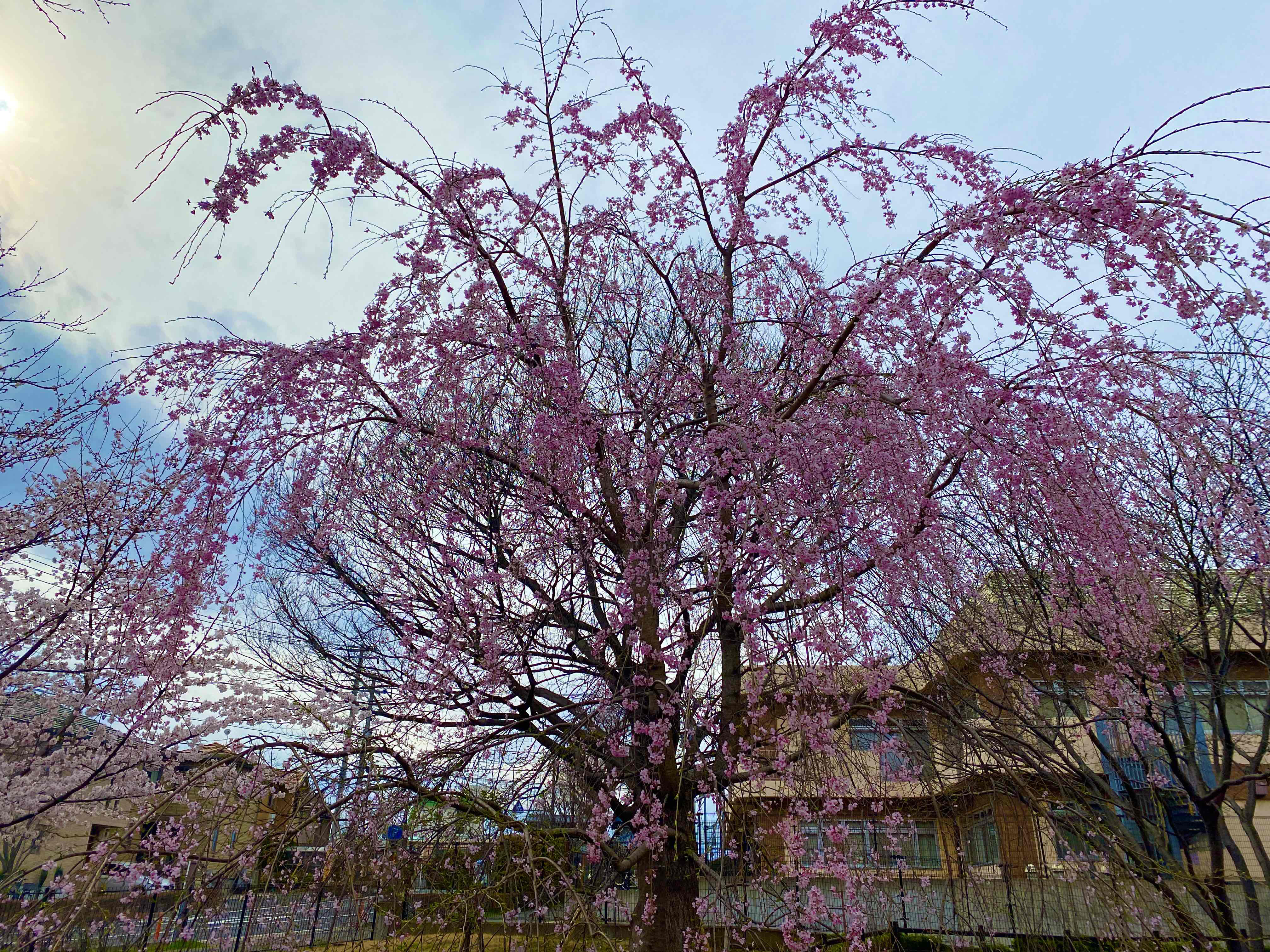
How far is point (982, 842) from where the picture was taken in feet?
30.0

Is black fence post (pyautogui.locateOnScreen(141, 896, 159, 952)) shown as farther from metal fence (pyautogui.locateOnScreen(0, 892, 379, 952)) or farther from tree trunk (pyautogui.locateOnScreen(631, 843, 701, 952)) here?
tree trunk (pyautogui.locateOnScreen(631, 843, 701, 952))

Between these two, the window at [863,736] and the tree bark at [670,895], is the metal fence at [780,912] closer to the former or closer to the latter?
the tree bark at [670,895]

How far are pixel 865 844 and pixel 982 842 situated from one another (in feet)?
20.5

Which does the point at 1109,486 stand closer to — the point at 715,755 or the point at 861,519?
the point at 861,519

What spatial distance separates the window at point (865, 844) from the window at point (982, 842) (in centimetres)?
30

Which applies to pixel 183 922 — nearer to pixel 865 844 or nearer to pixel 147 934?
pixel 147 934

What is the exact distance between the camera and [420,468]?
5.70 m

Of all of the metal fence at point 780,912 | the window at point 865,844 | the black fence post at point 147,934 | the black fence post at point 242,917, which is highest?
the window at point 865,844

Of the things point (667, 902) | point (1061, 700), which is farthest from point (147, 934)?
point (1061, 700)

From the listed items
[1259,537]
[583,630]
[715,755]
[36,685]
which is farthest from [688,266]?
[36,685]

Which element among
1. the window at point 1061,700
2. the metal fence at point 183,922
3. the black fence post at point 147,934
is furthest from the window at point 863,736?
the black fence post at point 147,934

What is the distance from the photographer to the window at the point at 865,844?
3.58 meters

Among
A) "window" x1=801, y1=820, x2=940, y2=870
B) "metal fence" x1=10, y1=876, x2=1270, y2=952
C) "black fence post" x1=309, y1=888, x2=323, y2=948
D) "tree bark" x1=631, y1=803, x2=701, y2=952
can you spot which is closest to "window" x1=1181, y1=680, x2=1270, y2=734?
"metal fence" x1=10, y1=876, x2=1270, y2=952

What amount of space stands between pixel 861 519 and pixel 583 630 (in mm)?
3216
